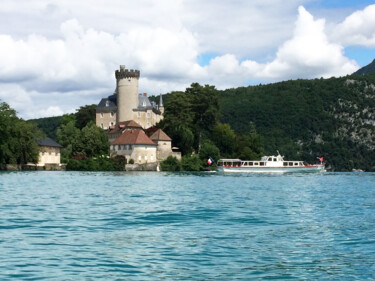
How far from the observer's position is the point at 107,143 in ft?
338

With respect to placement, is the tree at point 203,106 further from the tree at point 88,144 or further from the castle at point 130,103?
the tree at point 88,144

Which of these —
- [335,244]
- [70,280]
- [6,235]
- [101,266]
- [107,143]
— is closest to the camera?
[70,280]

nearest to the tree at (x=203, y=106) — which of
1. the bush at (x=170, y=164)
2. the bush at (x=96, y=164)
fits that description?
the bush at (x=170, y=164)

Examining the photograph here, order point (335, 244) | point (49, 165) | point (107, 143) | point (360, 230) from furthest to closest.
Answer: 1. point (107, 143)
2. point (49, 165)
3. point (360, 230)
4. point (335, 244)

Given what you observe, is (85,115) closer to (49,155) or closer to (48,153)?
(49,155)

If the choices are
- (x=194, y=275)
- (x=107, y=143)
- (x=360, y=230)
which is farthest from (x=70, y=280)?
(x=107, y=143)

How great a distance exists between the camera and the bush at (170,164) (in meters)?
95.7

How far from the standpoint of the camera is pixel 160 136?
9850cm

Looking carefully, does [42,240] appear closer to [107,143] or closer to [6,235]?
[6,235]

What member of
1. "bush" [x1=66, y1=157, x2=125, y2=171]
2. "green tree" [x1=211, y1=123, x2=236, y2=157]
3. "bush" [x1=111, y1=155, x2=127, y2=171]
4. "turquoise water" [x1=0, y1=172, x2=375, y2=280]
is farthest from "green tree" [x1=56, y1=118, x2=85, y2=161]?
"turquoise water" [x1=0, y1=172, x2=375, y2=280]

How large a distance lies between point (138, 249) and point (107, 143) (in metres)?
89.5

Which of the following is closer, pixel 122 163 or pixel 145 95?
pixel 122 163

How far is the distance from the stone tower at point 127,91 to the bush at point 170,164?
80.7 ft

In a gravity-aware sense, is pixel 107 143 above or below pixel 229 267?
above
